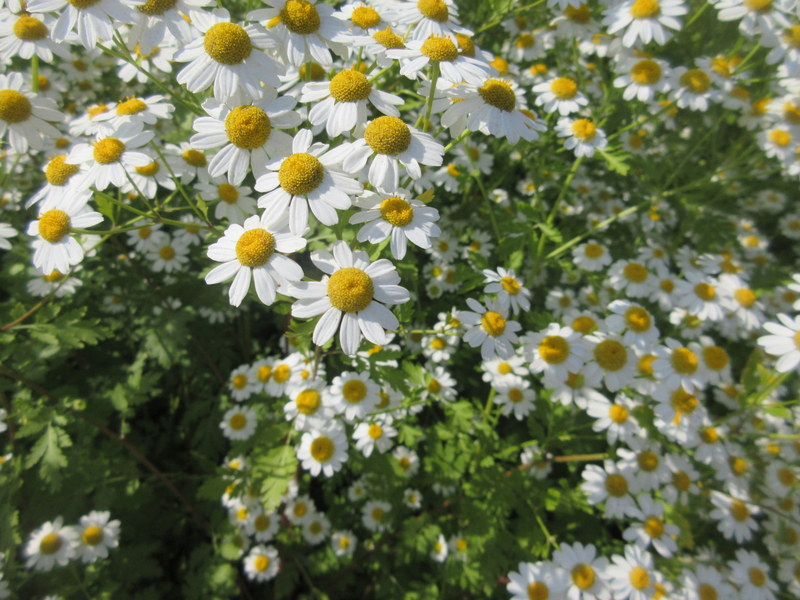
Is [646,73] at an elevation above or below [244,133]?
above

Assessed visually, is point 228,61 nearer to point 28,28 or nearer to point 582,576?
point 28,28

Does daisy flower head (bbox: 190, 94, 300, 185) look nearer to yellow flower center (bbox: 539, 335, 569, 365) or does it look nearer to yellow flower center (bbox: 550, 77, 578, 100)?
yellow flower center (bbox: 539, 335, 569, 365)

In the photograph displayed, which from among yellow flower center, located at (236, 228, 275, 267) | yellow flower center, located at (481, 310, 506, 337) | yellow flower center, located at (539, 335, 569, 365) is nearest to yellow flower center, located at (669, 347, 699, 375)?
yellow flower center, located at (539, 335, 569, 365)

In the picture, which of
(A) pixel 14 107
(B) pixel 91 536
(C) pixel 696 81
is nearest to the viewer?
(A) pixel 14 107

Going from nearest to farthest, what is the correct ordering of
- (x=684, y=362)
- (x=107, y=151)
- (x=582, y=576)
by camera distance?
(x=107, y=151) → (x=582, y=576) → (x=684, y=362)

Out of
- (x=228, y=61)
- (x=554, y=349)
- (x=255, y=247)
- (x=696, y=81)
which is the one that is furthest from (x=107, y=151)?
(x=696, y=81)

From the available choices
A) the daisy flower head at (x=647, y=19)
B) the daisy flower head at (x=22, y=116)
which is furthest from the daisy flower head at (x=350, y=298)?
the daisy flower head at (x=647, y=19)

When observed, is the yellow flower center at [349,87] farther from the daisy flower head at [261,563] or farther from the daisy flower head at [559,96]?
the daisy flower head at [261,563]
